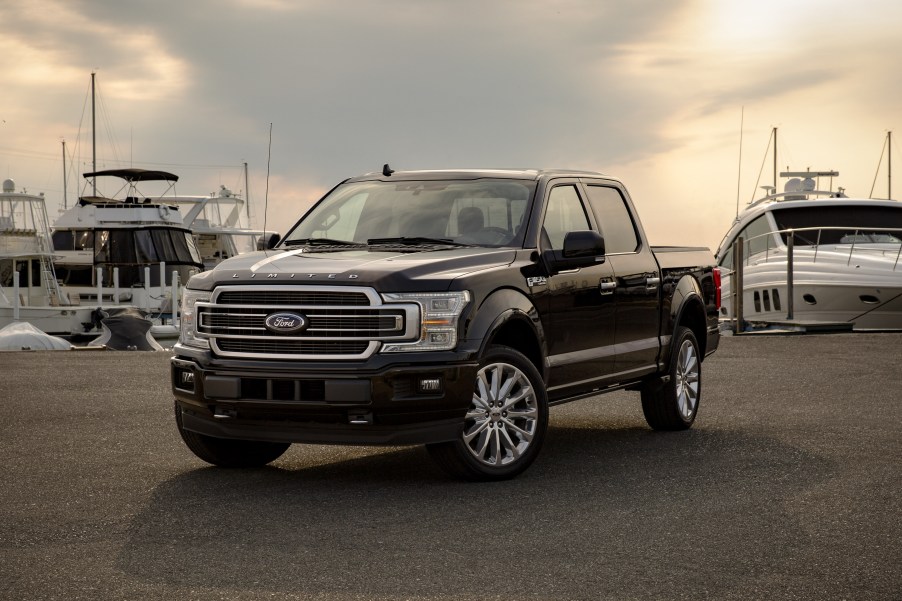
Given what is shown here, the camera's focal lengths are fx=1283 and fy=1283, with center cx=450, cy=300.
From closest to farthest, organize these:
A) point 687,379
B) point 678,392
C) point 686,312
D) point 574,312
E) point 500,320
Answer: point 500,320 < point 574,312 < point 678,392 < point 687,379 < point 686,312

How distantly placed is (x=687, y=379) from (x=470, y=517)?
447 centimetres

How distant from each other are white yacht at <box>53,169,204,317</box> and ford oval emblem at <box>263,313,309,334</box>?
41.5m

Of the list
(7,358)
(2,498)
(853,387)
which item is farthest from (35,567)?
(7,358)

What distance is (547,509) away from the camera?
7.04 meters

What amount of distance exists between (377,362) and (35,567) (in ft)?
7.79

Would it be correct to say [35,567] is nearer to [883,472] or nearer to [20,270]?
[883,472]

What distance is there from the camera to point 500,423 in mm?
7977

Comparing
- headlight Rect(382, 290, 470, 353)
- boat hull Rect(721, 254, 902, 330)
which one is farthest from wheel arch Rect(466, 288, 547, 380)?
boat hull Rect(721, 254, 902, 330)

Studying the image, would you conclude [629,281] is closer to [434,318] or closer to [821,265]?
[434,318]

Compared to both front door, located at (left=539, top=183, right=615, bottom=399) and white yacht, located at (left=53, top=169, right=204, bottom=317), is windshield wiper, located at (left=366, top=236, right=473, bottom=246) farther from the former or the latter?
white yacht, located at (left=53, top=169, right=204, bottom=317)

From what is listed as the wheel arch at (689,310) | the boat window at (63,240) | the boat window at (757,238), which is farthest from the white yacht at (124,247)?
the wheel arch at (689,310)

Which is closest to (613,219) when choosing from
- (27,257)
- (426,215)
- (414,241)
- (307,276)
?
(426,215)

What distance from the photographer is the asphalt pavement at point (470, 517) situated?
538cm

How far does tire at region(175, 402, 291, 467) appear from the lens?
8.34 meters
